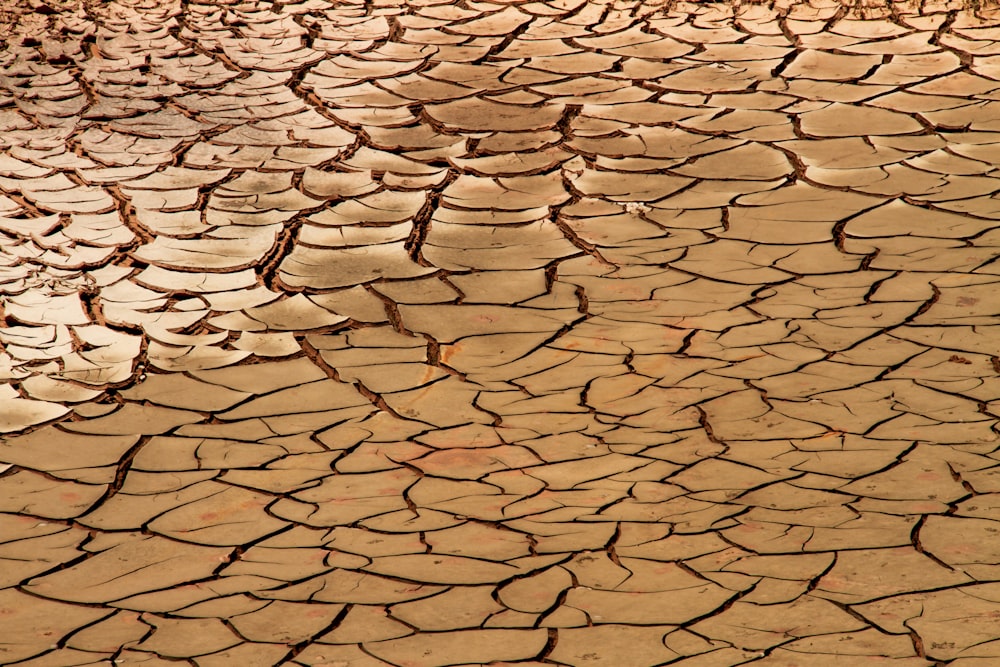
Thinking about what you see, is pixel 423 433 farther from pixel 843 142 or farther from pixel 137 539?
pixel 843 142

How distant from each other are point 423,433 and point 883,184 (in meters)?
2.39

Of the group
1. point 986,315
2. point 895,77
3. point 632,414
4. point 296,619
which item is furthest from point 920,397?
point 895,77

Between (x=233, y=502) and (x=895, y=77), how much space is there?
13.2ft

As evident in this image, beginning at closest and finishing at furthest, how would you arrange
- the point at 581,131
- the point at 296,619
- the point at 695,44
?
1. the point at 296,619
2. the point at 581,131
3. the point at 695,44

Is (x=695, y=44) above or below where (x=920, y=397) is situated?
above

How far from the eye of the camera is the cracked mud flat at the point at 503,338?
2598 mm

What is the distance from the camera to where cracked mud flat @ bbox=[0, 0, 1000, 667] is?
2598 millimetres

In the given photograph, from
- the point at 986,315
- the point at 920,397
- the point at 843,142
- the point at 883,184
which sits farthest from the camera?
the point at 843,142

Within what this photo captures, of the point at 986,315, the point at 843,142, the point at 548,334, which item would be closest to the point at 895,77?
the point at 843,142

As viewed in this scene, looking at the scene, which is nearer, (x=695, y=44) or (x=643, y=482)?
(x=643, y=482)

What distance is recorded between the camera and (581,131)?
211 inches

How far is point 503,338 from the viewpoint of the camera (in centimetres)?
389

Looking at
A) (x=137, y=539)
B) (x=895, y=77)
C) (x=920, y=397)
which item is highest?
(x=895, y=77)

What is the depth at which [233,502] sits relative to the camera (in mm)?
3088
